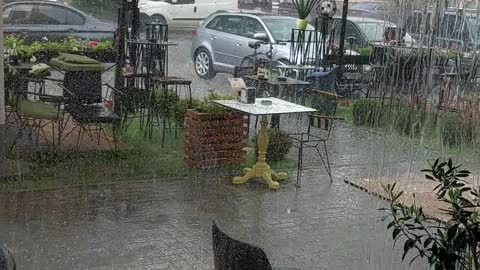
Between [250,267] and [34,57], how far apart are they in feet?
10.9

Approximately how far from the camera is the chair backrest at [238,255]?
2000 mm

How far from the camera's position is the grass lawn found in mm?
4402

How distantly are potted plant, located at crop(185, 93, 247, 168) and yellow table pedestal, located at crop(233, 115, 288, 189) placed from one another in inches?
9.8

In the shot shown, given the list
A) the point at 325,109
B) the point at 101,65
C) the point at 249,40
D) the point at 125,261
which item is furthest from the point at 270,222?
the point at 249,40

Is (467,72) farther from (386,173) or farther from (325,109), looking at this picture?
(325,109)

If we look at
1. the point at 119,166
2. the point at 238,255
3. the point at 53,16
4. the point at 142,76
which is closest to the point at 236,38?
the point at 142,76

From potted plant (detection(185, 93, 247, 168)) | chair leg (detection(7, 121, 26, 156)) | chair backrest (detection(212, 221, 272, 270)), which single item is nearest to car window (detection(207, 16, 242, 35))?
potted plant (detection(185, 93, 247, 168))

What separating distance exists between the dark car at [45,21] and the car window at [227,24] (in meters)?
0.95

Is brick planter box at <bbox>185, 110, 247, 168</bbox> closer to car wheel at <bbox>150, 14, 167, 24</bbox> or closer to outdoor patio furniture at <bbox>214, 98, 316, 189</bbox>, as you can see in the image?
outdoor patio furniture at <bbox>214, 98, 316, 189</bbox>

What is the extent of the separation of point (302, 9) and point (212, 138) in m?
1.57

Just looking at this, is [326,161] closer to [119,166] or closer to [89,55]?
[119,166]

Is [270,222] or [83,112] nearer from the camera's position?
[270,222]

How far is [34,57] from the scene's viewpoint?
16.1 ft

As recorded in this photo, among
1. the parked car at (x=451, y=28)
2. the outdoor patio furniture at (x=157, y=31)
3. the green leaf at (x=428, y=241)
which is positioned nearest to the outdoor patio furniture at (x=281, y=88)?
the outdoor patio furniture at (x=157, y=31)
